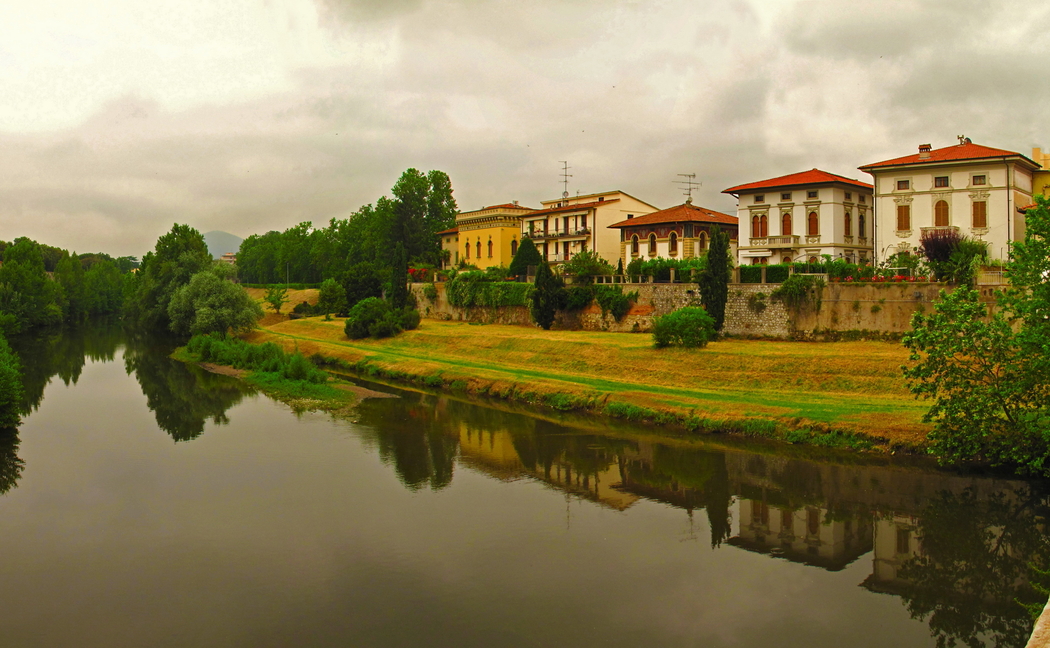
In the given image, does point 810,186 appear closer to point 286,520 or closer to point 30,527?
point 286,520

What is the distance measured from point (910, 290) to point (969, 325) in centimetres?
1373

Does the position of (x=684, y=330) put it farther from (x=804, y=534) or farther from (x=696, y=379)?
(x=804, y=534)

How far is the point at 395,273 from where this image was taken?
58.4 metres

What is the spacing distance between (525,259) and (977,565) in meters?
40.4

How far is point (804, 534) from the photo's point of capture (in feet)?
55.4

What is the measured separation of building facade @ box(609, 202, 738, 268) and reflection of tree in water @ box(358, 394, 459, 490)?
2200cm

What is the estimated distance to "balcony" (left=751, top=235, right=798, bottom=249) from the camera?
139ft

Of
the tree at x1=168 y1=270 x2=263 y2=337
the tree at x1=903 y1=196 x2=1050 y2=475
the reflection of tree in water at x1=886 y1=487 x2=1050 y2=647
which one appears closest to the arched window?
the tree at x1=903 y1=196 x2=1050 y2=475

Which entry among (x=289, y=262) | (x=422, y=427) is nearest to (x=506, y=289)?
(x=422, y=427)

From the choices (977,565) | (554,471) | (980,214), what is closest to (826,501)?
(977,565)

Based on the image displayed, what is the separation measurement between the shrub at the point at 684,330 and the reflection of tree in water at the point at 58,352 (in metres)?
25.9

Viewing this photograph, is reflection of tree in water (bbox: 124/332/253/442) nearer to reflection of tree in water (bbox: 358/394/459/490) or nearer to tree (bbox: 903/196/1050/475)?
reflection of tree in water (bbox: 358/394/459/490)

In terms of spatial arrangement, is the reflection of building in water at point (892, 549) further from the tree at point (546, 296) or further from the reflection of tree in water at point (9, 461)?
the tree at point (546, 296)

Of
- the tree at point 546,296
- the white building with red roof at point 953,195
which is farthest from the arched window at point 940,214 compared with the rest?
the tree at point 546,296
